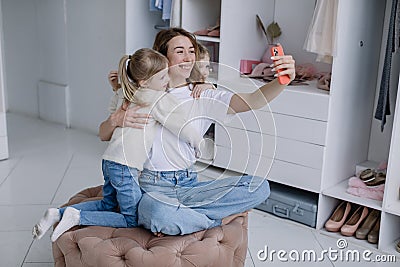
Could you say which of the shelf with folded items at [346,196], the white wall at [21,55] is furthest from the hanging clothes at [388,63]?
the white wall at [21,55]

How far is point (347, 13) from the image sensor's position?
7.47 feet

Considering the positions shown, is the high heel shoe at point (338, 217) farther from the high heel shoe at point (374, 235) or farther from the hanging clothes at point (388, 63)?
the hanging clothes at point (388, 63)

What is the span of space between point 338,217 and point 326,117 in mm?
497

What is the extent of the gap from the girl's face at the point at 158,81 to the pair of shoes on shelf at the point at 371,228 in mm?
1215

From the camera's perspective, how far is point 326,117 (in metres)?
2.35

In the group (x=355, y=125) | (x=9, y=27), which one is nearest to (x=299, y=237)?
(x=355, y=125)

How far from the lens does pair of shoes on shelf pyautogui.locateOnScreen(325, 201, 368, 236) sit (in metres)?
2.42

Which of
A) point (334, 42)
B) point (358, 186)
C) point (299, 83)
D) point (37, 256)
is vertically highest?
point (334, 42)

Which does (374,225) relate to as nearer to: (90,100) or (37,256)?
(37,256)

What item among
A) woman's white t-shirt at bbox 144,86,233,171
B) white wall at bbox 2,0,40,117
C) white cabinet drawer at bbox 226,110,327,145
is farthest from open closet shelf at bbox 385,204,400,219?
white wall at bbox 2,0,40,117

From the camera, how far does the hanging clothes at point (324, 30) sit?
2393 millimetres

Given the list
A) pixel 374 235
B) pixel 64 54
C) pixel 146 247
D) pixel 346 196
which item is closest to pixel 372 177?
pixel 346 196

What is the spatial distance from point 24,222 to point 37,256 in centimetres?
34

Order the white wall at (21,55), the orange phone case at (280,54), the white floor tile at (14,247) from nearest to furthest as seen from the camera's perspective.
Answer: the orange phone case at (280,54)
the white floor tile at (14,247)
the white wall at (21,55)
